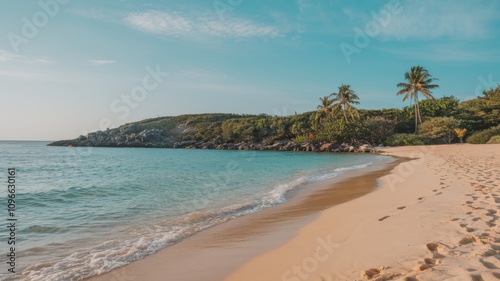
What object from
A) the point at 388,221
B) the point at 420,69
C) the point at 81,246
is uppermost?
the point at 420,69

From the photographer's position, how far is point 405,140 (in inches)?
1977

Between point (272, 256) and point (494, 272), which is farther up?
point (494, 272)

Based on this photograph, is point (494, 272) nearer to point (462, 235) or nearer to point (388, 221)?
point (462, 235)

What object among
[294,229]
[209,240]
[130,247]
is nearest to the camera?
[130,247]

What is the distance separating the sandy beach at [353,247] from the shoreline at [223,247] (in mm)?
18

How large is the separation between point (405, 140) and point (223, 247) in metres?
51.9

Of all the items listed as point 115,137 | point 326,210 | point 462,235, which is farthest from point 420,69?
point 115,137

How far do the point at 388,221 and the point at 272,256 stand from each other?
8.97 feet

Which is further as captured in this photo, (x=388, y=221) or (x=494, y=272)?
(x=388, y=221)

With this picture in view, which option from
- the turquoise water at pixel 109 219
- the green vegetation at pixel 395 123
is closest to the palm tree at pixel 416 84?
the green vegetation at pixel 395 123

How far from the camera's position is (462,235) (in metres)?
4.46

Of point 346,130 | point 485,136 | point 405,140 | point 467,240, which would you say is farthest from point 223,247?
point 346,130

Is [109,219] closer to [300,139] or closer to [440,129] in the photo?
[440,129]

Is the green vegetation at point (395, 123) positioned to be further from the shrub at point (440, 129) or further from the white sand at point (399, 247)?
the white sand at point (399, 247)
